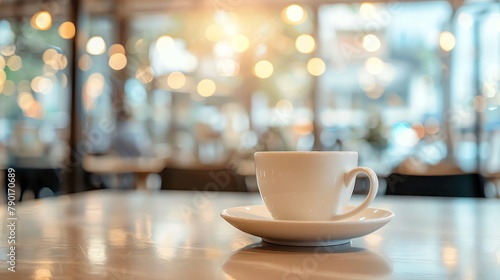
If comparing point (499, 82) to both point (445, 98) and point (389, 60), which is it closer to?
point (445, 98)

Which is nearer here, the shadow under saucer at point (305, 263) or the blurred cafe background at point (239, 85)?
the shadow under saucer at point (305, 263)

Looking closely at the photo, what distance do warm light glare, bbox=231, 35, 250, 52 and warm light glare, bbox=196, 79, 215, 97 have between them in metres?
0.52

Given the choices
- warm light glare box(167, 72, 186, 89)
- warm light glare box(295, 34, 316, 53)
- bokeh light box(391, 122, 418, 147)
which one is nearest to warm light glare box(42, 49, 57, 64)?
warm light glare box(167, 72, 186, 89)

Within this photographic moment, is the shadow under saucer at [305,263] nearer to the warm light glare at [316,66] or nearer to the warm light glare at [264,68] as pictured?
the warm light glare at [316,66]

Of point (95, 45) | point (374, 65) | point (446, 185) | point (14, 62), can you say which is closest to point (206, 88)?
point (95, 45)

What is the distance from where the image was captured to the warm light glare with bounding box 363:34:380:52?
17.7 ft

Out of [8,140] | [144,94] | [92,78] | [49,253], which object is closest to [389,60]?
[144,94]

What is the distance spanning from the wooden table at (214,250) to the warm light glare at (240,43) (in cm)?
490

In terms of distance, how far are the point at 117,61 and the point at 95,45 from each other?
1.33 feet

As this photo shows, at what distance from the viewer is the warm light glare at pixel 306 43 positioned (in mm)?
5473

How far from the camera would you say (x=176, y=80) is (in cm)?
614

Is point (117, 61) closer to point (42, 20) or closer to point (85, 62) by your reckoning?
point (85, 62)

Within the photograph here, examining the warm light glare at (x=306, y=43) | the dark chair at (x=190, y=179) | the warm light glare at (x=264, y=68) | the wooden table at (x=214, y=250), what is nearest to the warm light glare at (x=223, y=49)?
the warm light glare at (x=264, y=68)

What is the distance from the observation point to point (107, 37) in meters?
5.97
